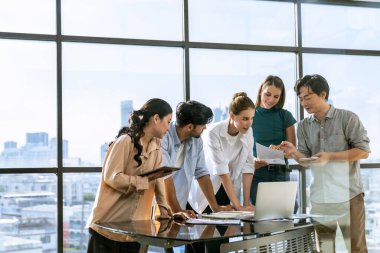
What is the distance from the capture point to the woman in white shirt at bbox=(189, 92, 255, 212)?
12.0 feet

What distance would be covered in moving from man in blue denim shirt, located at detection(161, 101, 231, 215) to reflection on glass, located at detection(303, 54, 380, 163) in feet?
6.87

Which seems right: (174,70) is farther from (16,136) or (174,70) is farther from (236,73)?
(16,136)

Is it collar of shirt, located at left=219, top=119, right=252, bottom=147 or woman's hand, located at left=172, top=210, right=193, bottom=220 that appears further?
collar of shirt, located at left=219, top=119, right=252, bottom=147

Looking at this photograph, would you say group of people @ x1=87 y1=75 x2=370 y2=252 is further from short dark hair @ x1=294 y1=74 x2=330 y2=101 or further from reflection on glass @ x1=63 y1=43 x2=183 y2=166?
reflection on glass @ x1=63 y1=43 x2=183 y2=166

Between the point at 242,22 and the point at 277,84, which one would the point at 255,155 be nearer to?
the point at 277,84

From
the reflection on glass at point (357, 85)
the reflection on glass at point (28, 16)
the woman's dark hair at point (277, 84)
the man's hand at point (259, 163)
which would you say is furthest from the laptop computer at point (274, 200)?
the reflection on glass at point (357, 85)

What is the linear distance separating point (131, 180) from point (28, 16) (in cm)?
215

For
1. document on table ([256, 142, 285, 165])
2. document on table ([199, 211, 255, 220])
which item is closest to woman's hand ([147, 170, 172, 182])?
document on table ([199, 211, 255, 220])

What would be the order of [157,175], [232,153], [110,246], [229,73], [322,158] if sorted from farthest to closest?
[229,73] → [232,153] → [322,158] → [157,175] → [110,246]

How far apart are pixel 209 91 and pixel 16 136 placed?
1546 millimetres

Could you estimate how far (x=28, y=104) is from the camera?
441 cm

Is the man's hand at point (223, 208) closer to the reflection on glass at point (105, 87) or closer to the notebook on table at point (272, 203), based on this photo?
the notebook on table at point (272, 203)

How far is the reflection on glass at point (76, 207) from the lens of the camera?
14.6ft

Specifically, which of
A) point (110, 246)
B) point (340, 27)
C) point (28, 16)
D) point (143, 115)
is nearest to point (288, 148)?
point (143, 115)
